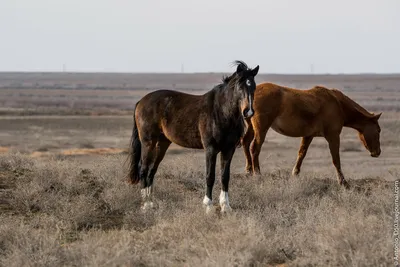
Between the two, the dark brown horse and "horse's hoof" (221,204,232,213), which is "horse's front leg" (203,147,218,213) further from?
"horse's hoof" (221,204,232,213)

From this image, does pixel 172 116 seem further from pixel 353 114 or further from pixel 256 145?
pixel 353 114

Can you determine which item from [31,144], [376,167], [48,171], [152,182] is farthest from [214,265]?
[31,144]

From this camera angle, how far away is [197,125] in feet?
32.4

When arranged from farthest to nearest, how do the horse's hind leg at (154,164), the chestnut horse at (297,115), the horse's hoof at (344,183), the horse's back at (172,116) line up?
the chestnut horse at (297,115)
the horse's hoof at (344,183)
the horse's hind leg at (154,164)
the horse's back at (172,116)

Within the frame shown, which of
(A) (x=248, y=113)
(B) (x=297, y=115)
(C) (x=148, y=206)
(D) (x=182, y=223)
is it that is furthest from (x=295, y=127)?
(D) (x=182, y=223)

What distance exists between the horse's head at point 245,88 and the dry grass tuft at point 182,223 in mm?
1343

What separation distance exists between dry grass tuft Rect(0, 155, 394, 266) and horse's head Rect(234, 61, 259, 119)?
1.34 meters

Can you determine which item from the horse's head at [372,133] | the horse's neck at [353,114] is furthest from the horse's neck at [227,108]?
the horse's head at [372,133]

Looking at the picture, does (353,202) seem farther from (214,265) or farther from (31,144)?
(31,144)

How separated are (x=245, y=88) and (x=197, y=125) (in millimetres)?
1126

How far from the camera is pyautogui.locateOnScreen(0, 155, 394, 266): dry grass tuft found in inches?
263

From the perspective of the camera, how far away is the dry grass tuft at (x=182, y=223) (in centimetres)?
669

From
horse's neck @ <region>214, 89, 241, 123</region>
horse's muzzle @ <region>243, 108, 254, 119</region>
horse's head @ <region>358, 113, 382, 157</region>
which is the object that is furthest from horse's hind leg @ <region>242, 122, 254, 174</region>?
horse's muzzle @ <region>243, 108, 254, 119</region>

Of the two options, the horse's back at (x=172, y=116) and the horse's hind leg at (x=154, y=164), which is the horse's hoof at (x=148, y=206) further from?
the horse's back at (x=172, y=116)
